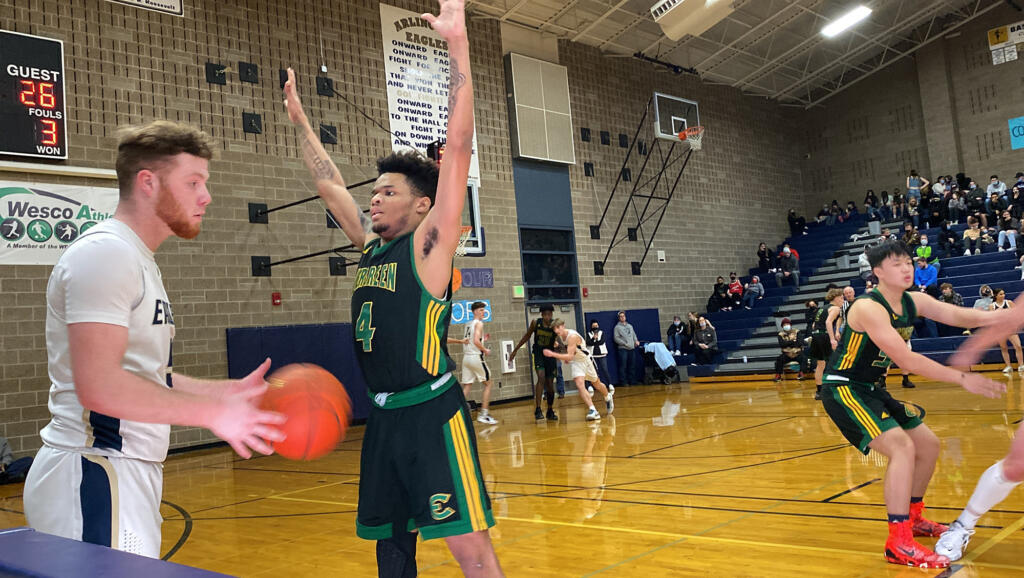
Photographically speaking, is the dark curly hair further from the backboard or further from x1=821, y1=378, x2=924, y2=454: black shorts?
the backboard

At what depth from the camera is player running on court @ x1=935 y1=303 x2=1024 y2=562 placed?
3361 millimetres

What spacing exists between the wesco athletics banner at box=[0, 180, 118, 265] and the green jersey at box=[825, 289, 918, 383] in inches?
383

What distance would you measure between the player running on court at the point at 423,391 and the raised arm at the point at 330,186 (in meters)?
0.45

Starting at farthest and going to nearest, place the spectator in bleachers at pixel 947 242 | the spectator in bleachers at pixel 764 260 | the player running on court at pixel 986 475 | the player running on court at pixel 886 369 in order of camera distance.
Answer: the spectator in bleachers at pixel 764 260, the spectator in bleachers at pixel 947 242, the player running on court at pixel 886 369, the player running on court at pixel 986 475

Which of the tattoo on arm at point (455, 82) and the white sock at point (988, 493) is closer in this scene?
the tattoo on arm at point (455, 82)

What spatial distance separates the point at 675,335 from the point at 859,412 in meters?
15.3

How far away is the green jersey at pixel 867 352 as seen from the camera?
4109 mm

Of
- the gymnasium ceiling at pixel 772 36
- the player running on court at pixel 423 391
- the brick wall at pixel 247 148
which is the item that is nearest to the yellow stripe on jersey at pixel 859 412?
the player running on court at pixel 423 391

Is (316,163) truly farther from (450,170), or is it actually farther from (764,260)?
(764,260)

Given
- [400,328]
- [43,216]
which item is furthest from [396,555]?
[43,216]

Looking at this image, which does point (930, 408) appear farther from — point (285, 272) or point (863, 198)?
point (863, 198)

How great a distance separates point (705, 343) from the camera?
1839 centimetres

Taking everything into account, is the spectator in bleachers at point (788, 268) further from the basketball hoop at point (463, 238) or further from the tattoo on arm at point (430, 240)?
the tattoo on arm at point (430, 240)

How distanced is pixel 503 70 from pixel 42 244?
9.99 m
